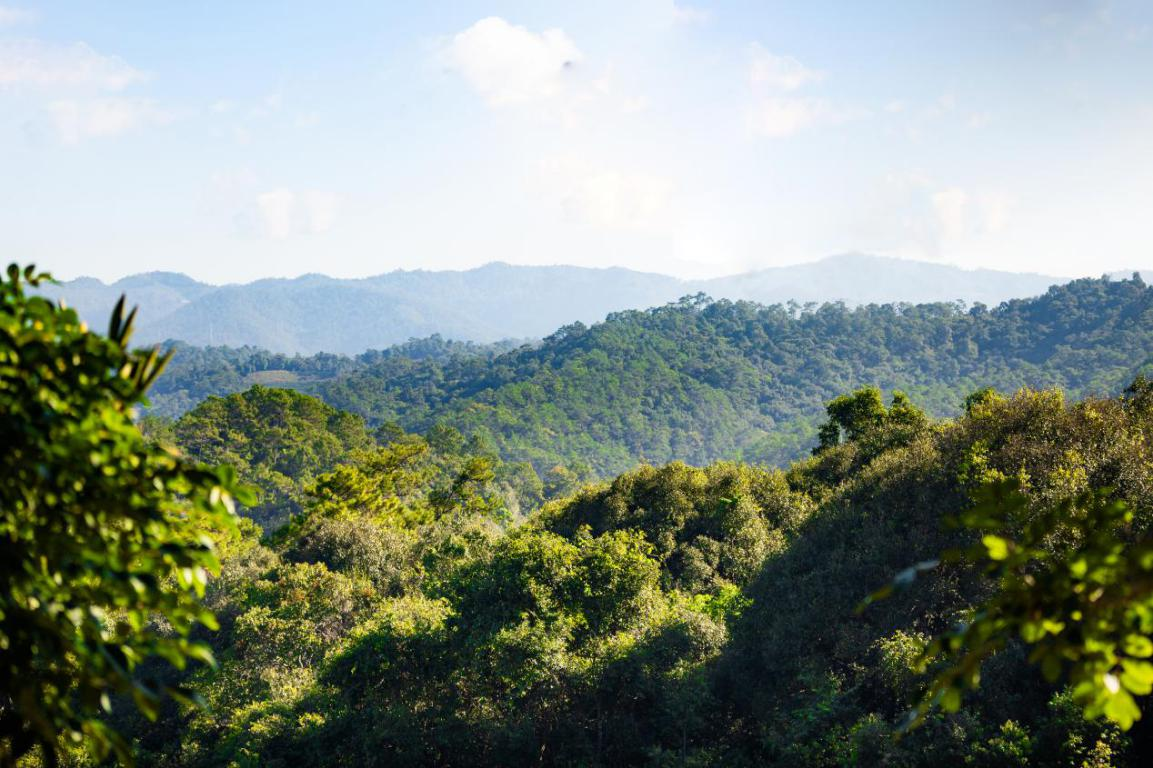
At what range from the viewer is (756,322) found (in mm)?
178875

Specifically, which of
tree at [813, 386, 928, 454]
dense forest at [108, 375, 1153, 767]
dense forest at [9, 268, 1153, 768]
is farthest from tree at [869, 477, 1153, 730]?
tree at [813, 386, 928, 454]

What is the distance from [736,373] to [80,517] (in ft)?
515

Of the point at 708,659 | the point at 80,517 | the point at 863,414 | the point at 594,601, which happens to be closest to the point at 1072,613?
the point at 80,517

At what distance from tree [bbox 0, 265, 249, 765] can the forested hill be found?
11285cm

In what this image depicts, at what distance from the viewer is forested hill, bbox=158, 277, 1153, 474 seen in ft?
410

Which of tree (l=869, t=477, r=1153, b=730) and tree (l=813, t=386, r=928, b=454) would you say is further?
tree (l=813, t=386, r=928, b=454)

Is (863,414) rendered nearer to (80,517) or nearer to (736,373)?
(80,517)

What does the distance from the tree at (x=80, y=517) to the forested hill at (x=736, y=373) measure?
113 metres

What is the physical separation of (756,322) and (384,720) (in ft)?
563

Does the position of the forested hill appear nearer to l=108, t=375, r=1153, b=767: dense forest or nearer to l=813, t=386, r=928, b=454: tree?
l=813, t=386, r=928, b=454: tree

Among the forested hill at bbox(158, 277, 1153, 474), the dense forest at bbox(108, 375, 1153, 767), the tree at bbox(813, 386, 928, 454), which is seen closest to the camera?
the dense forest at bbox(108, 375, 1153, 767)

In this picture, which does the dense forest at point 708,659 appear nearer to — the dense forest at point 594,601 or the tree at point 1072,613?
the dense forest at point 594,601

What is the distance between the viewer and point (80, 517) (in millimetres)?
3164

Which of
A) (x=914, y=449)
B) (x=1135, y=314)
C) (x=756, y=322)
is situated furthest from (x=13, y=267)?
(x=756, y=322)
